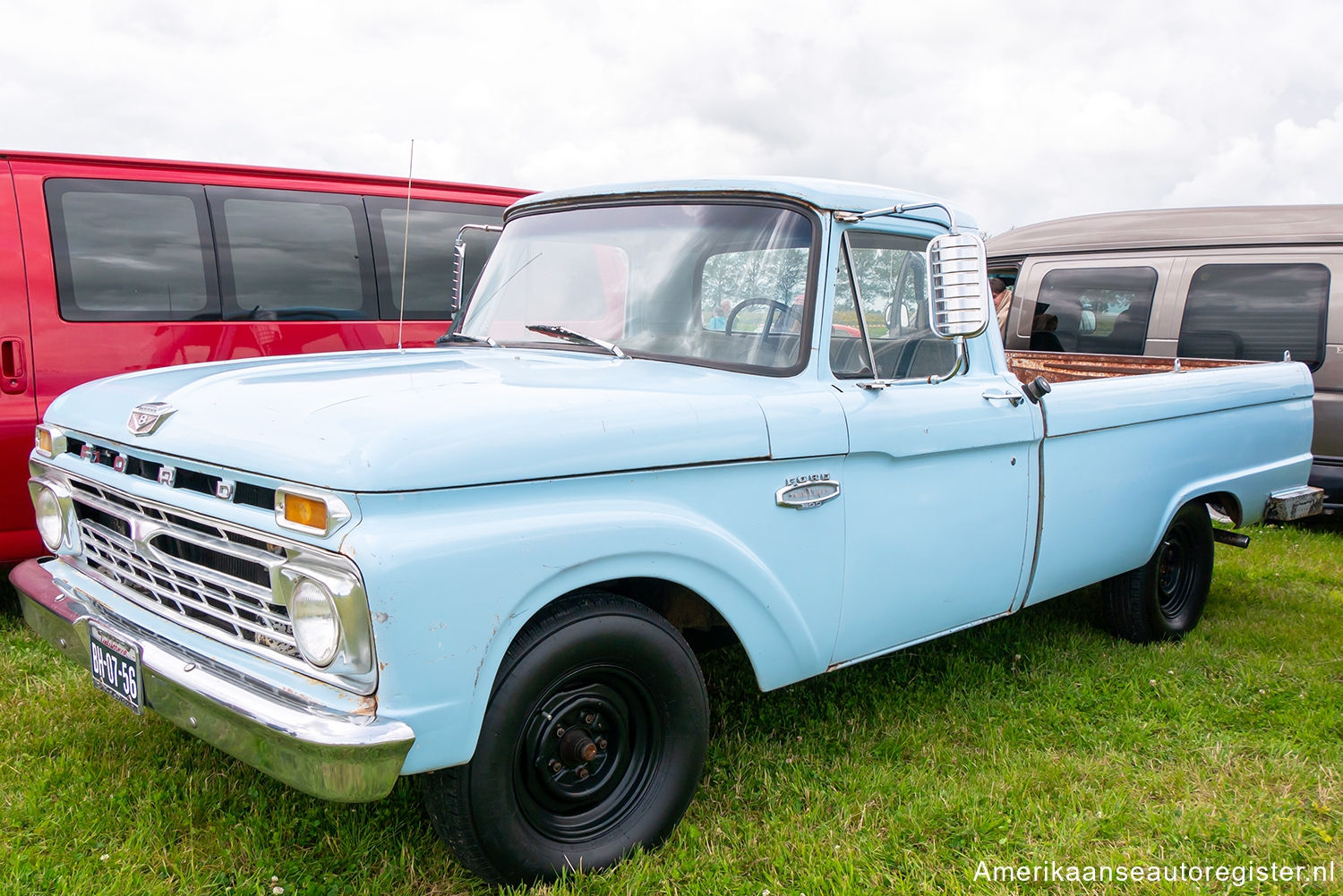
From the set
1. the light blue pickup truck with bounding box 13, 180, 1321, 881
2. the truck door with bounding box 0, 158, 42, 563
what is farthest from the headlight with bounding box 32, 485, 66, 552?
the truck door with bounding box 0, 158, 42, 563

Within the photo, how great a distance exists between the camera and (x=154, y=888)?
255 cm

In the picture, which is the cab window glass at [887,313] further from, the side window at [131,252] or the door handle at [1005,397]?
the side window at [131,252]

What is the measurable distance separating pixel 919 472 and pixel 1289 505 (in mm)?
2959

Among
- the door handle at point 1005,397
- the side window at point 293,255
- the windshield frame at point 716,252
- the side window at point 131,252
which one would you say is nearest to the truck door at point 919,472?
the door handle at point 1005,397

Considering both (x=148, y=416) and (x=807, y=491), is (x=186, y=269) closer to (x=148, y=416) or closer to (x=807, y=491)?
(x=148, y=416)

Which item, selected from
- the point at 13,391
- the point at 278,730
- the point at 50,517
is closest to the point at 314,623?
the point at 278,730

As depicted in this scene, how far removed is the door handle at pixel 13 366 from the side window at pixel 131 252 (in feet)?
0.86

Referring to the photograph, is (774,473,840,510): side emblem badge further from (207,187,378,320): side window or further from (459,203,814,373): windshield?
(207,187,378,320): side window

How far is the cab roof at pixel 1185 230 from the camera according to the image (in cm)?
715

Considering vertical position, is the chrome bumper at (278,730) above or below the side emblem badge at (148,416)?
below

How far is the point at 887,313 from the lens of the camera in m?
3.38

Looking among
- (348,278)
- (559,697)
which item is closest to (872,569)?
(559,697)

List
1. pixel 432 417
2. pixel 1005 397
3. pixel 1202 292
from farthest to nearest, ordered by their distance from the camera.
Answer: pixel 1202 292
pixel 1005 397
pixel 432 417

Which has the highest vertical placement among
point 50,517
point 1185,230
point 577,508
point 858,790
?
point 1185,230
